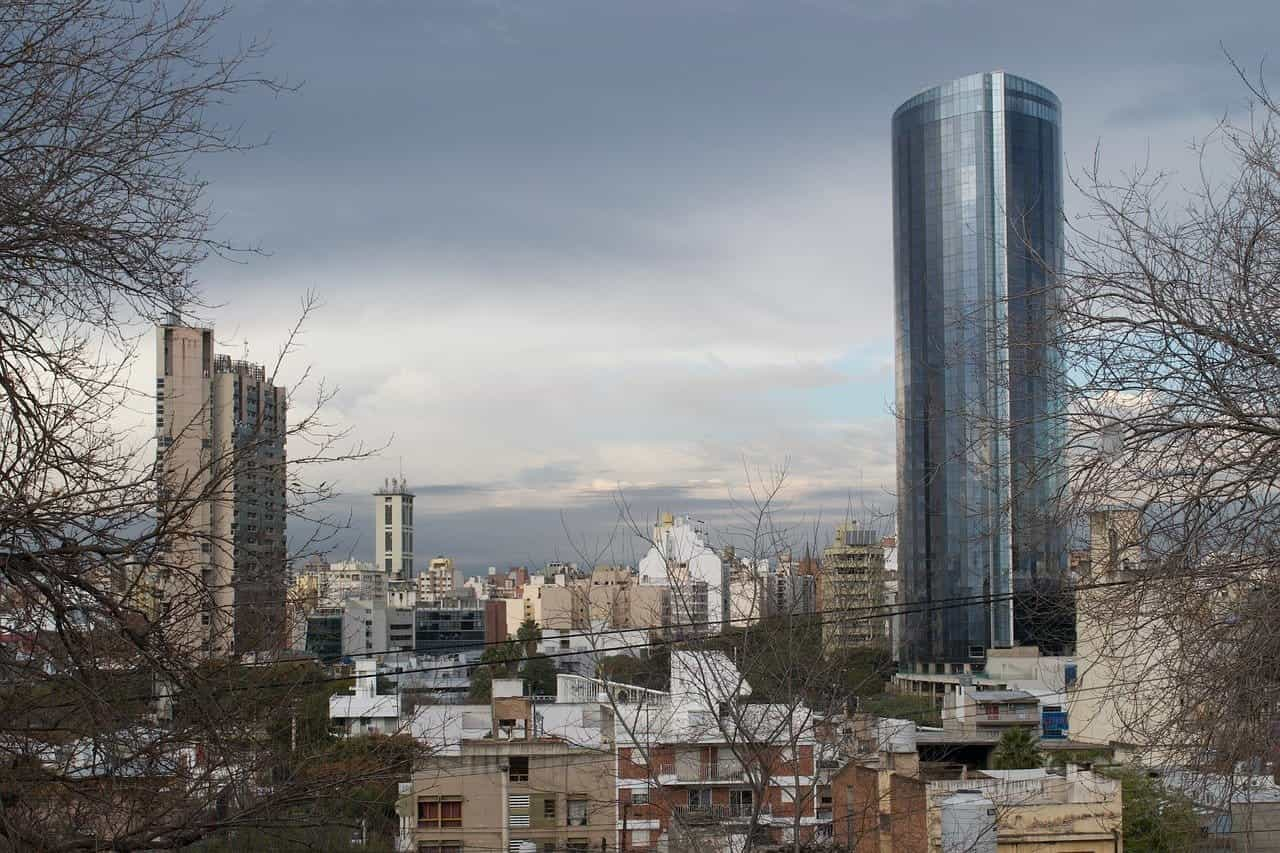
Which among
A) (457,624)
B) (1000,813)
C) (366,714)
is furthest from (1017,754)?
(457,624)

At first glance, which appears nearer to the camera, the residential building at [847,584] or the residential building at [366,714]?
the residential building at [366,714]

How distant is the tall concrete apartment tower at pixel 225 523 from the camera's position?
5.07 metres

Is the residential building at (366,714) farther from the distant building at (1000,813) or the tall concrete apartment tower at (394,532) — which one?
the tall concrete apartment tower at (394,532)

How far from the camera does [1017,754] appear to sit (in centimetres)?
3228

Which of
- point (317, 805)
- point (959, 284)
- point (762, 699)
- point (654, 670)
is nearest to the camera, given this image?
point (317, 805)

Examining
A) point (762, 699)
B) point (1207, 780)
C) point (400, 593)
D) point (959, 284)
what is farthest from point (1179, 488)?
point (400, 593)

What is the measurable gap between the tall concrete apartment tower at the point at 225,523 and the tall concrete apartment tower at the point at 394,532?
14996 cm

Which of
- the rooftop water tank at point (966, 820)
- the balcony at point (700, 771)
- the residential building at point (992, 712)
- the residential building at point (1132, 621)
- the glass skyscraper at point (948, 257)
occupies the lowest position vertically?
the residential building at point (992, 712)

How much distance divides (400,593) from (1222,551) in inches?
4498

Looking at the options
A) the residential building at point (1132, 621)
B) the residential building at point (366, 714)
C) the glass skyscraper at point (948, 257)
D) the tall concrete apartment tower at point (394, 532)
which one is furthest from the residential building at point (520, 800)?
the tall concrete apartment tower at point (394, 532)

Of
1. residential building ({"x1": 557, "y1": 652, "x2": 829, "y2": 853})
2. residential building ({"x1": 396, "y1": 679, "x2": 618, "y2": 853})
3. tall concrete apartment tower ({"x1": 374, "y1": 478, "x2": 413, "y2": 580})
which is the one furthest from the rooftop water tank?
tall concrete apartment tower ({"x1": 374, "y1": 478, "x2": 413, "y2": 580})

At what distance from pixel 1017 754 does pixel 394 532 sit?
130128 mm

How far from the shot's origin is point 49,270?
191 inches

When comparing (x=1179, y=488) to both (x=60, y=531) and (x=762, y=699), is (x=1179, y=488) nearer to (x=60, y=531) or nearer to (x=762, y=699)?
(x=60, y=531)
